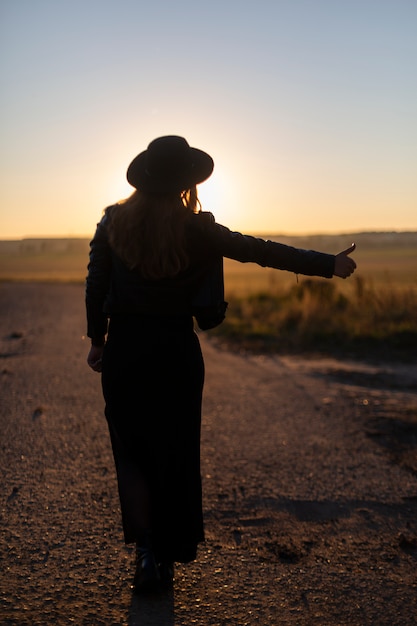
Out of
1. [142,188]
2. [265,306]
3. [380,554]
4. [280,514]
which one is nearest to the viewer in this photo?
[142,188]

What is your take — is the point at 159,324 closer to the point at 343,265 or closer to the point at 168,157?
the point at 168,157

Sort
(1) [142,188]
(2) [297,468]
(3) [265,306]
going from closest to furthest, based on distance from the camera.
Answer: (1) [142,188]
(2) [297,468]
(3) [265,306]

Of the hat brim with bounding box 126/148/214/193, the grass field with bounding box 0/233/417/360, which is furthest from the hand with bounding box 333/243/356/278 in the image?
the grass field with bounding box 0/233/417/360

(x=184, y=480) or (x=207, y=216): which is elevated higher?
(x=207, y=216)

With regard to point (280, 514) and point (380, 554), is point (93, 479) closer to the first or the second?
point (280, 514)

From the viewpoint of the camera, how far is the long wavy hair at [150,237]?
3.34 meters

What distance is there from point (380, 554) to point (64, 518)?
1756 mm

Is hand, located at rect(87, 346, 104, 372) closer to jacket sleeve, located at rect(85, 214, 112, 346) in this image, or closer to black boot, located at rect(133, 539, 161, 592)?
jacket sleeve, located at rect(85, 214, 112, 346)

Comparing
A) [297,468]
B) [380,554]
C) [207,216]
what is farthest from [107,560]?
[297,468]

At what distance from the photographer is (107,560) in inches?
150

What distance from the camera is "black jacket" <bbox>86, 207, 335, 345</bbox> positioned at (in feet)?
11.3

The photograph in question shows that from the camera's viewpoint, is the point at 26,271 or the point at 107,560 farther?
the point at 26,271

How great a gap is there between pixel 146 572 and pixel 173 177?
1.75 m

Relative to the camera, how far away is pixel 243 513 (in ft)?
15.5
